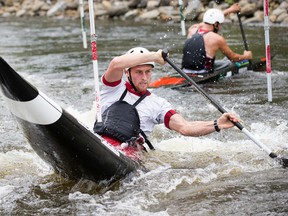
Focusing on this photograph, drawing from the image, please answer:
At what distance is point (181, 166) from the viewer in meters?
6.25

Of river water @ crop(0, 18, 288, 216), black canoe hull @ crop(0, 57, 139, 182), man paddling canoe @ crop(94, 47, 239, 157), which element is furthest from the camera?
man paddling canoe @ crop(94, 47, 239, 157)

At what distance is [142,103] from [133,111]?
14cm

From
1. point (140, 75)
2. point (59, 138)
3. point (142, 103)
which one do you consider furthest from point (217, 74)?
point (59, 138)

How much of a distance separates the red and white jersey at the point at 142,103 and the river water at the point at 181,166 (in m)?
0.43

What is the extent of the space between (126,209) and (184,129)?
3.62ft

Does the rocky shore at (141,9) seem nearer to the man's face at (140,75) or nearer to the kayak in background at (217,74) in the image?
the kayak in background at (217,74)

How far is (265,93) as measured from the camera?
1001cm

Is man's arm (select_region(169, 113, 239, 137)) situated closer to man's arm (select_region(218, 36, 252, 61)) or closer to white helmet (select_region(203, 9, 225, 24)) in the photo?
man's arm (select_region(218, 36, 252, 61))

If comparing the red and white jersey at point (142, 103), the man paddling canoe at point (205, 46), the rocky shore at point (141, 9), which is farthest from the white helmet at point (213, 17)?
the rocky shore at point (141, 9)

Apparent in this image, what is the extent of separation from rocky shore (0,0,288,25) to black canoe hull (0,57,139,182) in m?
14.0

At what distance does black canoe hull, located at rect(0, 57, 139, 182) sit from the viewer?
4.68 meters

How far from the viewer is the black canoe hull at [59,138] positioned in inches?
184

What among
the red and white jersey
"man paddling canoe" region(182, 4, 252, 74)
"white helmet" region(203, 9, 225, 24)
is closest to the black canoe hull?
the red and white jersey

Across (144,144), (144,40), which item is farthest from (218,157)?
(144,40)
